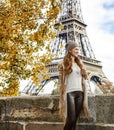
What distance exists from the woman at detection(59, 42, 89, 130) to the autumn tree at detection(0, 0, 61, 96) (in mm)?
5418

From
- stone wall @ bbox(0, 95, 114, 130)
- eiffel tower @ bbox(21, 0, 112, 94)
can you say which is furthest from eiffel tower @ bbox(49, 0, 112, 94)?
stone wall @ bbox(0, 95, 114, 130)

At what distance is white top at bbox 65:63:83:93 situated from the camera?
3908 millimetres

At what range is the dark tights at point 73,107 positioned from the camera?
378 centimetres

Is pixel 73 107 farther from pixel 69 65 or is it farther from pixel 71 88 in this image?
pixel 69 65

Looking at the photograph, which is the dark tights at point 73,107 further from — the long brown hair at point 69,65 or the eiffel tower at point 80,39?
the eiffel tower at point 80,39

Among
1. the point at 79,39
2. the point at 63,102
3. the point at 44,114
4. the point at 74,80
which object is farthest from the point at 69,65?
the point at 79,39

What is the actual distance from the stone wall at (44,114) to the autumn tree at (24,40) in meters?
4.86

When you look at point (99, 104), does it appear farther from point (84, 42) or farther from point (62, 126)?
point (84, 42)

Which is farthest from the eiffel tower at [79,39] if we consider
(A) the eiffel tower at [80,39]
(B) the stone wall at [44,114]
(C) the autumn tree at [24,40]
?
(B) the stone wall at [44,114]

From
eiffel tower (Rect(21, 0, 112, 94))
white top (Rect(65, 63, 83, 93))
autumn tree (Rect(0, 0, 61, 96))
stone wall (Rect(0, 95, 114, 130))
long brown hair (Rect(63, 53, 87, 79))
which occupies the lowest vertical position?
stone wall (Rect(0, 95, 114, 130))

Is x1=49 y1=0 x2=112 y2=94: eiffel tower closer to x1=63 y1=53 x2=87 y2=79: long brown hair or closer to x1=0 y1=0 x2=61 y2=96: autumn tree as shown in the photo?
x1=0 y1=0 x2=61 y2=96: autumn tree

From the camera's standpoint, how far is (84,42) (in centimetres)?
4291

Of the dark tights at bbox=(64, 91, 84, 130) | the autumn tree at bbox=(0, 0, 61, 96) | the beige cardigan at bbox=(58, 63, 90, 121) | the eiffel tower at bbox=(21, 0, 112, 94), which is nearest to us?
the dark tights at bbox=(64, 91, 84, 130)

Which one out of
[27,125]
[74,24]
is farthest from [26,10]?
[74,24]
